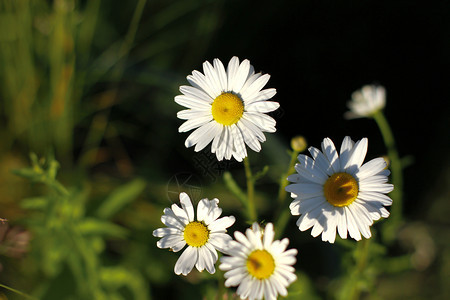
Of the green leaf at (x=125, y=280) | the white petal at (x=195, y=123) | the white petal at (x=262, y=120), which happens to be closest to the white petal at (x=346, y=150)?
the white petal at (x=262, y=120)

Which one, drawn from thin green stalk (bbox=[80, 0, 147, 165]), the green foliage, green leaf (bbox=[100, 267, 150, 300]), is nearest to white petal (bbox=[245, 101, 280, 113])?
the green foliage

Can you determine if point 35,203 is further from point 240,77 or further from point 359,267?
point 359,267

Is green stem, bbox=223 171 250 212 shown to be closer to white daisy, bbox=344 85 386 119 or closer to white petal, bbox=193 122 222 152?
white petal, bbox=193 122 222 152

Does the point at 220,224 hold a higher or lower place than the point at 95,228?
lower

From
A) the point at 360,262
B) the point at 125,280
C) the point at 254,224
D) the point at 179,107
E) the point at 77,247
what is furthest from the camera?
the point at 179,107

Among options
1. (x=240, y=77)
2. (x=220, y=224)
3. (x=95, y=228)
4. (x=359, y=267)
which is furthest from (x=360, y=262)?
(x=95, y=228)

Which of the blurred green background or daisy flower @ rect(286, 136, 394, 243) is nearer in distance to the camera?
daisy flower @ rect(286, 136, 394, 243)

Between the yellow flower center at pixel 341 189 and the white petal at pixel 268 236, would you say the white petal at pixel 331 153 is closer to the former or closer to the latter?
the yellow flower center at pixel 341 189
